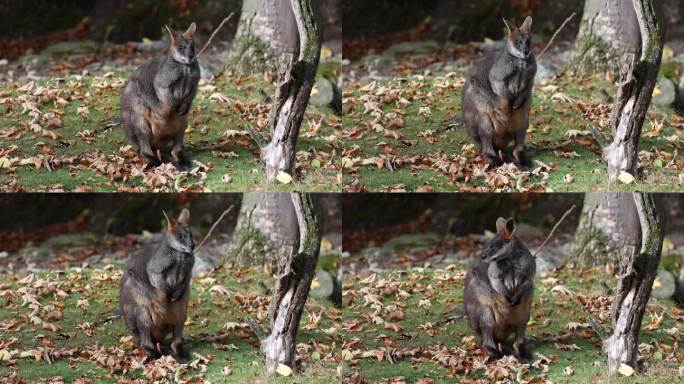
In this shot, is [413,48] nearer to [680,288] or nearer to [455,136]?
[455,136]

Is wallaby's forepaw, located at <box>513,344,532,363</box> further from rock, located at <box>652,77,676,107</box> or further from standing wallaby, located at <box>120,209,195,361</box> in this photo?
standing wallaby, located at <box>120,209,195,361</box>

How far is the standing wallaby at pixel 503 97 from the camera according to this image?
8883 millimetres

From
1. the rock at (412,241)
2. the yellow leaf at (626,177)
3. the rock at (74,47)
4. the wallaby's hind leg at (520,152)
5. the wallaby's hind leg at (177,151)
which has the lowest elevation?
the rock at (412,241)

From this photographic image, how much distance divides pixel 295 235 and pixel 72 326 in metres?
2.31

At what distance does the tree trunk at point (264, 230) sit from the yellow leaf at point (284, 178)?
0.13 metres

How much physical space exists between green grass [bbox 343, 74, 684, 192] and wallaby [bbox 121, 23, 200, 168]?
5.24ft

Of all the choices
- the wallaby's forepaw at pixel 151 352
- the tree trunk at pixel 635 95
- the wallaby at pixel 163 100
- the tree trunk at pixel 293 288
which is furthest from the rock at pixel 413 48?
the wallaby's forepaw at pixel 151 352

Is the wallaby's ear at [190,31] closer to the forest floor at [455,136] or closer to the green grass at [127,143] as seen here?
the green grass at [127,143]

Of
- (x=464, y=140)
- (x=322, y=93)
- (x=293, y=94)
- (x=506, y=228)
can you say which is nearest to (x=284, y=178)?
(x=293, y=94)

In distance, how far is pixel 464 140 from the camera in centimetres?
932

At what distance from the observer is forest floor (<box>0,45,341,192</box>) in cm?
915

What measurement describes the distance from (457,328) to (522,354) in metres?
0.67

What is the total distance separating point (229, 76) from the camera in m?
9.60

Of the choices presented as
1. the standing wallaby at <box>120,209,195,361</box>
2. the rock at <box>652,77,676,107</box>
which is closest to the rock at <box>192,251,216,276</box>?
the standing wallaby at <box>120,209,195,361</box>
